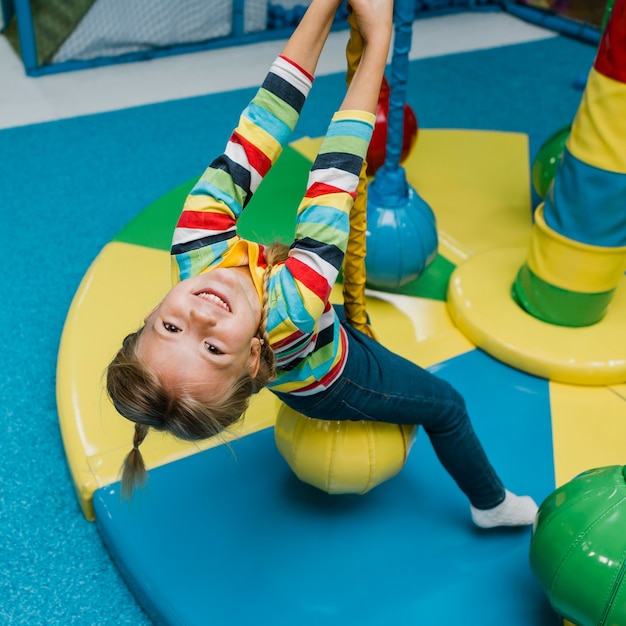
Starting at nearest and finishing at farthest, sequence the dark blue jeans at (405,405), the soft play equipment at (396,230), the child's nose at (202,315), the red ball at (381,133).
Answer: the child's nose at (202,315)
the dark blue jeans at (405,405)
the soft play equipment at (396,230)
the red ball at (381,133)

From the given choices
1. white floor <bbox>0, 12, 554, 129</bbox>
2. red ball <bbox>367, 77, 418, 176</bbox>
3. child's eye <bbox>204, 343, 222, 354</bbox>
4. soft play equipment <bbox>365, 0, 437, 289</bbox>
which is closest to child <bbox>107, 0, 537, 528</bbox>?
child's eye <bbox>204, 343, 222, 354</bbox>

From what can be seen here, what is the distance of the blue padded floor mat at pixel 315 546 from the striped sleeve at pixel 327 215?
60cm

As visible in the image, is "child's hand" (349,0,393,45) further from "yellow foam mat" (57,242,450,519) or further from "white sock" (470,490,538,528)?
"white sock" (470,490,538,528)

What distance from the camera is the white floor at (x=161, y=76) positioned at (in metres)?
3.42

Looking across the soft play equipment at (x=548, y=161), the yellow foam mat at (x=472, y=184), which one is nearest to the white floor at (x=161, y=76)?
the yellow foam mat at (x=472, y=184)

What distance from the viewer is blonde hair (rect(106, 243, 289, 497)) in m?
1.14

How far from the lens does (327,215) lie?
123 centimetres

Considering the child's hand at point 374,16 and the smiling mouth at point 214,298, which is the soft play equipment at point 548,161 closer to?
the child's hand at point 374,16

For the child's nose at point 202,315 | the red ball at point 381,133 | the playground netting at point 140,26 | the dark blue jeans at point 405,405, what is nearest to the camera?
the child's nose at point 202,315

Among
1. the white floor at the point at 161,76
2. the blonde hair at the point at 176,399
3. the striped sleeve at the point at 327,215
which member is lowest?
the white floor at the point at 161,76

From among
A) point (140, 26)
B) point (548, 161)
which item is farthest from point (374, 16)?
point (140, 26)

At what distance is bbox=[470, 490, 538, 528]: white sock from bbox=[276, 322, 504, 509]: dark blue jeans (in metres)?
0.02

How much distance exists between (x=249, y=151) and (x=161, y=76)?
8.52ft

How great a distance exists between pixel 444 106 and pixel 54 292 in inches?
80.6
